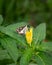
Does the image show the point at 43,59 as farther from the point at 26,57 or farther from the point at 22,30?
the point at 22,30

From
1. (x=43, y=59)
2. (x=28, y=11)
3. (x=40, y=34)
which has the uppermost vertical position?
(x=28, y=11)

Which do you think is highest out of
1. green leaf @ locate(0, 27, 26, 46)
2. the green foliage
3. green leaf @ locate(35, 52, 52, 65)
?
green leaf @ locate(0, 27, 26, 46)

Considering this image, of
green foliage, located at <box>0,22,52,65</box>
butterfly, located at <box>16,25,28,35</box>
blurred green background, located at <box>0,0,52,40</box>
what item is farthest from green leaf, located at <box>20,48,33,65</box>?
blurred green background, located at <box>0,0,52,40</box>

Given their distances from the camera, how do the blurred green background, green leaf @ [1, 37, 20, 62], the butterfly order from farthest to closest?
the blurred green background
the butterfly
green leaf @ [1, 37, 20, 62]

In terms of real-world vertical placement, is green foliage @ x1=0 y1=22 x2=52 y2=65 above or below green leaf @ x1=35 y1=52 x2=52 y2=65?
above

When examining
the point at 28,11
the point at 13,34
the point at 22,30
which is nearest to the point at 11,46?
the point at 13,34

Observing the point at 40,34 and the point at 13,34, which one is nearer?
the point at 13,34

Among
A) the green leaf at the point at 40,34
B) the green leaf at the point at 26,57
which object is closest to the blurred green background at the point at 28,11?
the green leaf at the point at 40,34

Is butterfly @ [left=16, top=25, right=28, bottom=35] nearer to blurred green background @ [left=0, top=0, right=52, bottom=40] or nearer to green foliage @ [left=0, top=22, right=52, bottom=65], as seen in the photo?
green foliage @ [left=0, top=22, right=52, bottom=65]
